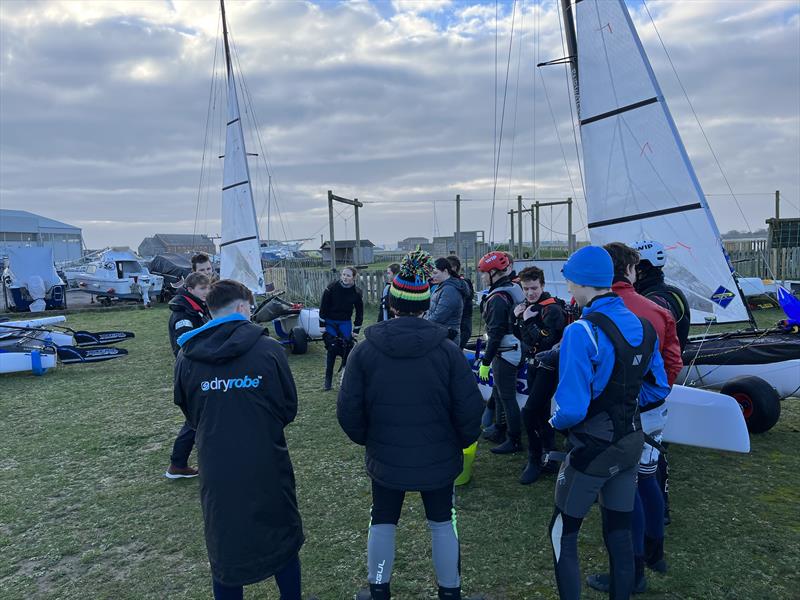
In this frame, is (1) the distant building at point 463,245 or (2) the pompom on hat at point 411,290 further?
(1) the distant building at point 463,245

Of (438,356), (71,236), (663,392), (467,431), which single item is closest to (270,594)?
(467,431)

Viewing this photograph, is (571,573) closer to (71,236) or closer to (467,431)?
(467,431)

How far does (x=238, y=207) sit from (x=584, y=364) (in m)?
12.3

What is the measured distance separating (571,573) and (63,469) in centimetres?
492

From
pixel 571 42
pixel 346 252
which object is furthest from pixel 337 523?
pixel 346 252

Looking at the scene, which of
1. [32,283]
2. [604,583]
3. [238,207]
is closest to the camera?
[604,583]

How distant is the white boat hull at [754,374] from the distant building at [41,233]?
176 feet

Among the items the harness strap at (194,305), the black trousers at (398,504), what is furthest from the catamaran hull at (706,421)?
the harness strap at (194,305)

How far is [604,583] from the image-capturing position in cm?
295

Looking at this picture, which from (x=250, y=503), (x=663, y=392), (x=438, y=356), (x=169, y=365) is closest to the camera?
(x=250, y=503)

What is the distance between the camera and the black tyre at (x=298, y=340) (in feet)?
33.1

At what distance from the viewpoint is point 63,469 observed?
16.3 ft

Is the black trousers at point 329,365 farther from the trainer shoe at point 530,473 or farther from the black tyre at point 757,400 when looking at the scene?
the black tyre at point 757,400

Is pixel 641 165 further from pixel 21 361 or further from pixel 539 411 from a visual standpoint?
pixel 21 361
